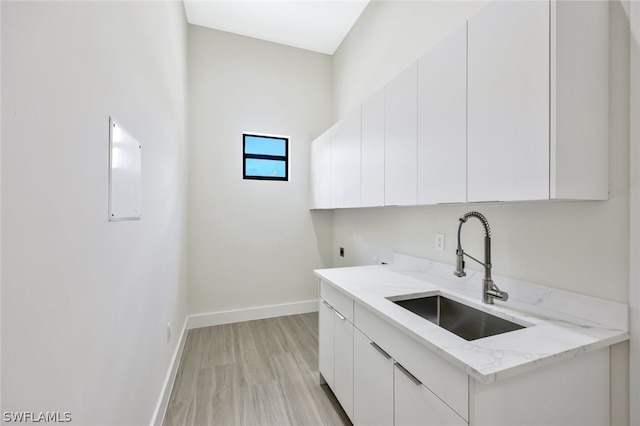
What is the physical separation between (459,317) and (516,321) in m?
0.34

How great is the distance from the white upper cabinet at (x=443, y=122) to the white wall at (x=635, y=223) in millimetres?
526

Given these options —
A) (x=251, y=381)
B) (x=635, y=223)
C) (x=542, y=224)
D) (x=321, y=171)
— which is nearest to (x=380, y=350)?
(x=542, y=224)

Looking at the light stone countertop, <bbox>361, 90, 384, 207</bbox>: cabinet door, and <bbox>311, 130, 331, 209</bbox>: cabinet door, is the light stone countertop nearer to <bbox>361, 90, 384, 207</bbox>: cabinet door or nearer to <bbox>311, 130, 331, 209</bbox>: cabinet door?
<bbox>361, 90, 384, 207</bbox>: cabinet door

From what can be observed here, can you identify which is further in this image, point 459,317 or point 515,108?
point 459,317

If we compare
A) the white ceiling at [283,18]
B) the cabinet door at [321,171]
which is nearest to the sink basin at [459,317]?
the cabinet door at [321,171]

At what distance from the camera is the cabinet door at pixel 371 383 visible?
122 cm

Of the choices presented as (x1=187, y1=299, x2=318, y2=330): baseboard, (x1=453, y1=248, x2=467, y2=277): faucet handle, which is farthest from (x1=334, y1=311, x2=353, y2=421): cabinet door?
(x1=187, y1=299, x2=318, y2=330): baseboard

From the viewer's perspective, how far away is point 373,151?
6.32ft

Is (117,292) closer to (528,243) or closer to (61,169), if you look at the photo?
(61,169)

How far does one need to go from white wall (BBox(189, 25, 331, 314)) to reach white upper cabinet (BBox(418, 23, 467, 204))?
2.23m

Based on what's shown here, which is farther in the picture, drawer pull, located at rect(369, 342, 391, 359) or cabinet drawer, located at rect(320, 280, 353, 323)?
cabinet drawer, located at rect(320, 280, 353, 323)

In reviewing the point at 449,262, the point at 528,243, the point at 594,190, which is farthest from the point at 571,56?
the point at 449,262

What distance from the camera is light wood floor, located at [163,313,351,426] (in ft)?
5.65

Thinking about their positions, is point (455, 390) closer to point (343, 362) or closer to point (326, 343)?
point (343, 362)
